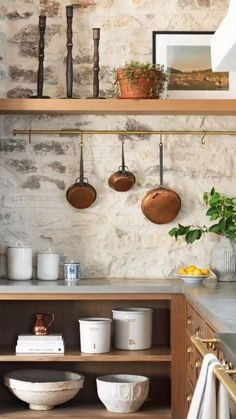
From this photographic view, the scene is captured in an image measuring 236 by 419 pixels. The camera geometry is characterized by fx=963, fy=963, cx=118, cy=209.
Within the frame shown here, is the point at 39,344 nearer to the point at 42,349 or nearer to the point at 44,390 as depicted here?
the point at 42,349

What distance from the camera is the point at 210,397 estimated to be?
2996 mm

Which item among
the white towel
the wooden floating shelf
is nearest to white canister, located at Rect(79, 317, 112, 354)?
the wooden floating shelf

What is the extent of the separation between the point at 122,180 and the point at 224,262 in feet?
2.50

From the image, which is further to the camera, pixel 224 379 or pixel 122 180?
pixel 122 180

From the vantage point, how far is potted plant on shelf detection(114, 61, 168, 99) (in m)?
5.39

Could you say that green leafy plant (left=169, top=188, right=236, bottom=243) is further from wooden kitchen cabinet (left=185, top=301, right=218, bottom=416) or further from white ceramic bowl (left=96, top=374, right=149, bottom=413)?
white ceramic bowl (left=96, top=374, right=149, bottom=413)

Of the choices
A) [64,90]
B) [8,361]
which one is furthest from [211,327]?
[64,90]

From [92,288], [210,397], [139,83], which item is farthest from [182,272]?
[210,397]

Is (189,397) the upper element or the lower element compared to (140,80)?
lower

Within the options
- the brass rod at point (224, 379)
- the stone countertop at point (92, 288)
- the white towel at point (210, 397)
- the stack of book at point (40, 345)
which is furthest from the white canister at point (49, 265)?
the white towel at point (210, 397)

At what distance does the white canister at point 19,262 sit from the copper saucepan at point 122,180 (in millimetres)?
627

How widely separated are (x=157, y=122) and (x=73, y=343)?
4.55 feet

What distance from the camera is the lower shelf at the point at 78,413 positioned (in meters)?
5.09

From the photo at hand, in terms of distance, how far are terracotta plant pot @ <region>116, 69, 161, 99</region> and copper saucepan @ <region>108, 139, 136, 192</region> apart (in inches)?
17.2
